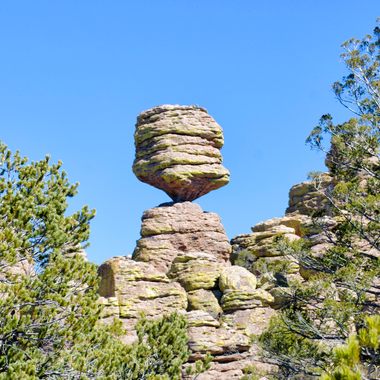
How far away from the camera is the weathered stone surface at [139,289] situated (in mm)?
31172

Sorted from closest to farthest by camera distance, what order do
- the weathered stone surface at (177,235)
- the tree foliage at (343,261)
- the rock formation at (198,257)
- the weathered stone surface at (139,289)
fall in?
the tree foliage at (343,261) → the rock formation at (198,257) → the weathered stone surface at (139,289) → the weathered stone surface at (177,235)

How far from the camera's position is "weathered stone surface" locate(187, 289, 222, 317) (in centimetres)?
3278

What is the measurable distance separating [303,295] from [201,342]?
22.2 feet

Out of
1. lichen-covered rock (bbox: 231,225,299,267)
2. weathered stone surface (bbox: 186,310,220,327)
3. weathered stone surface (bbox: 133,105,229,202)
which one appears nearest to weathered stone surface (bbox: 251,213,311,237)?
lichen-covered rock (bbox: 231,225,299,267)

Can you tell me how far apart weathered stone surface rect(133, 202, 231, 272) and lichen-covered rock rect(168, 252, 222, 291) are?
1.23 meters

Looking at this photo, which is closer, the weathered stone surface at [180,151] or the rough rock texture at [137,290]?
the rough rock texture at [137,290]

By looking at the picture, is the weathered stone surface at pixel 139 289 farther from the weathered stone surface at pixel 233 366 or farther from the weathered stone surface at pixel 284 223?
the weathered stone surface at pixel 284 223

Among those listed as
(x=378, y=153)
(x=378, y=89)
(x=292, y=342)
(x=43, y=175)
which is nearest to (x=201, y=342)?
(x=292, y=342)

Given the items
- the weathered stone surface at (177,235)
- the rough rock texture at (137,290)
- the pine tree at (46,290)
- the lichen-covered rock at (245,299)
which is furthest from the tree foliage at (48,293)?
the weathered stone surface at (177,235)

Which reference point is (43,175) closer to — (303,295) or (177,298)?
(303,295)

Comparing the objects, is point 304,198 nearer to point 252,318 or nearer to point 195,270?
point 195,270

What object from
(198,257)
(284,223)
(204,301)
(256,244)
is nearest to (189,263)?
(198,257)

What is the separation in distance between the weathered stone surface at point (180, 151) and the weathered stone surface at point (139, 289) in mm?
9339

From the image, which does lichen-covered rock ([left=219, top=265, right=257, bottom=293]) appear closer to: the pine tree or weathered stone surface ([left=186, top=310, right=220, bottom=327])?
weathered stone surface ([left=186, top=310, right=220, bottom=327])
